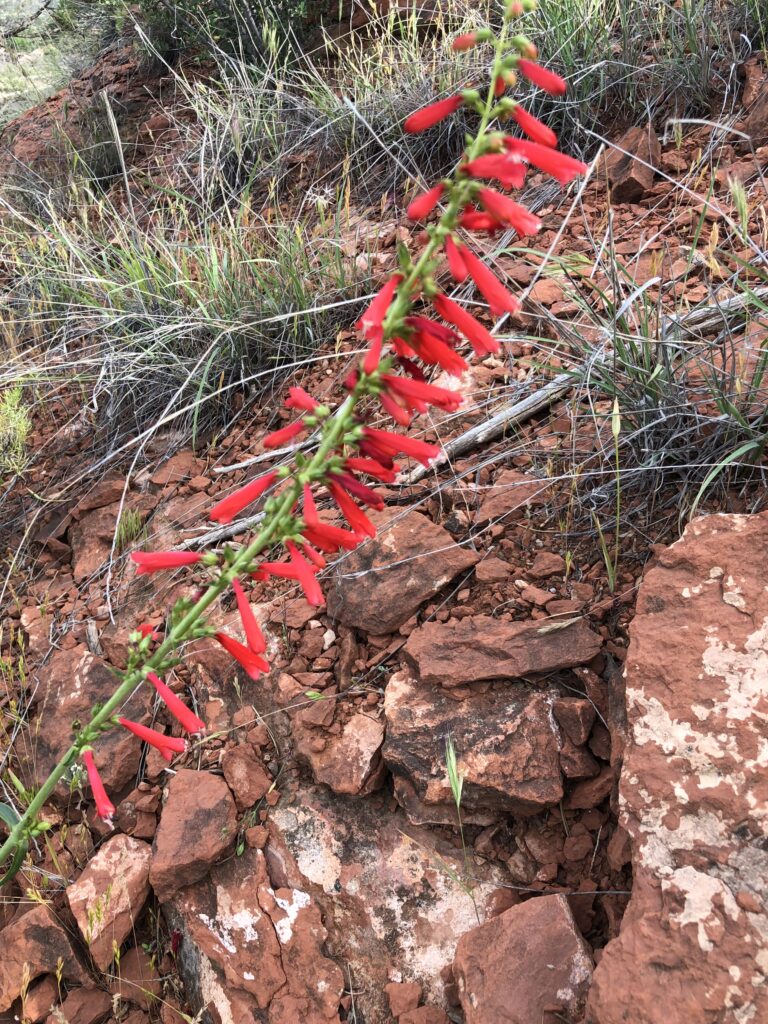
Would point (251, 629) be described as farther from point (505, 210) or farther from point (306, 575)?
point (505, 210)

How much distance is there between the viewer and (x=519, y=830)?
6.60 ft

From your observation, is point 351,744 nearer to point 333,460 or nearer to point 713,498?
point 333,460

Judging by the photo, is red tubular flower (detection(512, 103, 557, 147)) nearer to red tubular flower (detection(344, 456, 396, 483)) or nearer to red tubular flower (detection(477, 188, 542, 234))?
red tubular flower (detection(477, 188, 542, 234))

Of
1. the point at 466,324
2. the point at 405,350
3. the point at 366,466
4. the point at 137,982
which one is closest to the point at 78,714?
the point at 137,982

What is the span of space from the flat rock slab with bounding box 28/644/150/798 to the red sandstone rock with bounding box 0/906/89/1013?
39 centimetres

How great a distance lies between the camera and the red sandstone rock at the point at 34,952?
215 centimetres

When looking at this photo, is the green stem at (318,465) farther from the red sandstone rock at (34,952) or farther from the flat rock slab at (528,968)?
the flat rock slab at (528,968)

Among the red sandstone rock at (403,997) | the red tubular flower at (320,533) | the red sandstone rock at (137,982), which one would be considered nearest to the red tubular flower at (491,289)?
the red tubular flower at (320,533)

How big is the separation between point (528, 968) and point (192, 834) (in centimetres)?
94

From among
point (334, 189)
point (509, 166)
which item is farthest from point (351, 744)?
point (334, 189)

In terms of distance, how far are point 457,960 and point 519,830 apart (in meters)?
0.33

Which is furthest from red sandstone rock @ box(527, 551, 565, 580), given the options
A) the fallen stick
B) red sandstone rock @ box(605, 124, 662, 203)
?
red sandstone rock @ box(605, 124, 662, 203)

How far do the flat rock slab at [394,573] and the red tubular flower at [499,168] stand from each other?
1232 millimetres

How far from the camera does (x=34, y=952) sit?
2.18 meters
